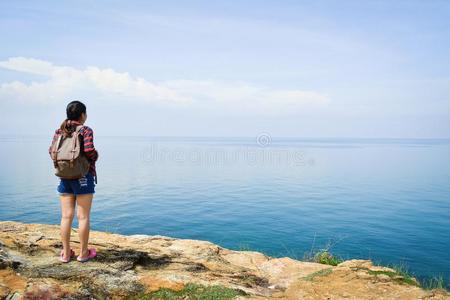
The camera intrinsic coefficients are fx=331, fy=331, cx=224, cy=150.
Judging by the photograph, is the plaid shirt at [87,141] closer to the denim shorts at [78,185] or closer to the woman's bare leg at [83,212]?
the denim shorts at [78,185]

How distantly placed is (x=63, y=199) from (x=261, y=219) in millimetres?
26373

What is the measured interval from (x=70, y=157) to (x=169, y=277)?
3.47 m

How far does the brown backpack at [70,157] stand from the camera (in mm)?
6750

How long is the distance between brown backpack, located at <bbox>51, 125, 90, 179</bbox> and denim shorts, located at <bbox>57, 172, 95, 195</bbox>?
7.2 inches

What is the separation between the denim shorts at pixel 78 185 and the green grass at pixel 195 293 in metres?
2.52

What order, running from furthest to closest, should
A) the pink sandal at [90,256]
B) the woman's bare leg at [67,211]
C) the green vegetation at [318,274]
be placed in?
the green vegetation at [318,274]
the pink sandal at [90,256]
the woman's bare leg at [67,211]

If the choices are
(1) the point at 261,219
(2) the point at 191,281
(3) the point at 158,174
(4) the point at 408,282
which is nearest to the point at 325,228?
(1) the point at 261,219

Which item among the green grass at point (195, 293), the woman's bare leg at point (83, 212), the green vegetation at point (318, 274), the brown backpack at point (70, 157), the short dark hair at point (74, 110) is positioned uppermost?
the short dark hair at point (74, 110)

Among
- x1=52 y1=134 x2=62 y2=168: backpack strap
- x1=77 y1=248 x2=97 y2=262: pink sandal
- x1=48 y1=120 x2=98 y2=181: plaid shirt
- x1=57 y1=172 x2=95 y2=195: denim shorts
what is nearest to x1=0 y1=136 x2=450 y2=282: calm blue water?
x1=77 y1=248 x2=97 y2=262: pink sandal

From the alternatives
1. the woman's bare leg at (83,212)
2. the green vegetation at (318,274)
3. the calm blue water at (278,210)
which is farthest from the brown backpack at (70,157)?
the calm blue water at (278,210)

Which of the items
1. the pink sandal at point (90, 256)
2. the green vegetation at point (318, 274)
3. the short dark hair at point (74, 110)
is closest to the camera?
the short dark hair at point (74, 110)

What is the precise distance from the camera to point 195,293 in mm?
7109

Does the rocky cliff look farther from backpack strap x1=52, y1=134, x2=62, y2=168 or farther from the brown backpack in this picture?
backpack strap x1=52, y1=134, x2=62, y2=168

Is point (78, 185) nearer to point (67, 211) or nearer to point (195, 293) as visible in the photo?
point (67, 211)
